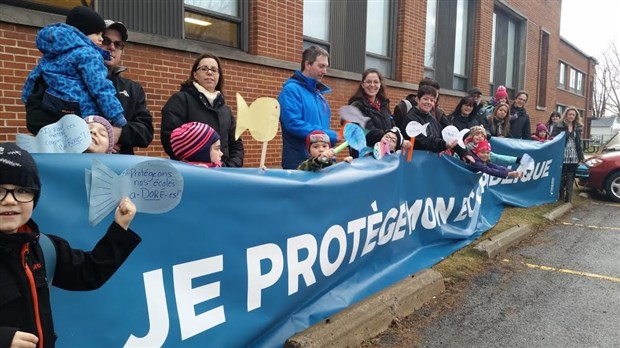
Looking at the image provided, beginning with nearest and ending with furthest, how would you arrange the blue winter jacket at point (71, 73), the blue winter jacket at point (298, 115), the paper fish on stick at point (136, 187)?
the paper fish on stick at point (136, 187) → the blue winter jacket at point (71, 73) → the blue winter jacket at point (298, 115)

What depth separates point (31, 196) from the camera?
4.72 feet

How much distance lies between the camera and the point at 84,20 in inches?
102

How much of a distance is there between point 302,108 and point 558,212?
19.2 ft

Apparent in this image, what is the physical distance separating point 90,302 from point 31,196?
708mm

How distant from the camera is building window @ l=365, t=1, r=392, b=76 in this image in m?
9.81

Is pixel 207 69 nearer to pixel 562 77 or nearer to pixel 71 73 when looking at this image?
pixel 71 73

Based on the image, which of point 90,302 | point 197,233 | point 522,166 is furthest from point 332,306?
point 522,166

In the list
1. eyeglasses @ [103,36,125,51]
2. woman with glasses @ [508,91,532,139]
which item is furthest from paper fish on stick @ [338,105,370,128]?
woman with glasses @ [508,91,532,139]

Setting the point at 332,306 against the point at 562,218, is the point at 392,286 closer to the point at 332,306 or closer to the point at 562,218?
the point at 332,306

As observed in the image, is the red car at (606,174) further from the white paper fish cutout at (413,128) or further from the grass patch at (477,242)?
the white paper fish cutout at (413,128)

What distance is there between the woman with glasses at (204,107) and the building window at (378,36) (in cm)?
668

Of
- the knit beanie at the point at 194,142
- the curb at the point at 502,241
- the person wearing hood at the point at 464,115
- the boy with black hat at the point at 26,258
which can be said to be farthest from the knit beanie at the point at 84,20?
the person wearing hood at the point at 464,115

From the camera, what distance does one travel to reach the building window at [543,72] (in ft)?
65.8

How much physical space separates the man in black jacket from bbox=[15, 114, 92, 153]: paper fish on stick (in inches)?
22.7
